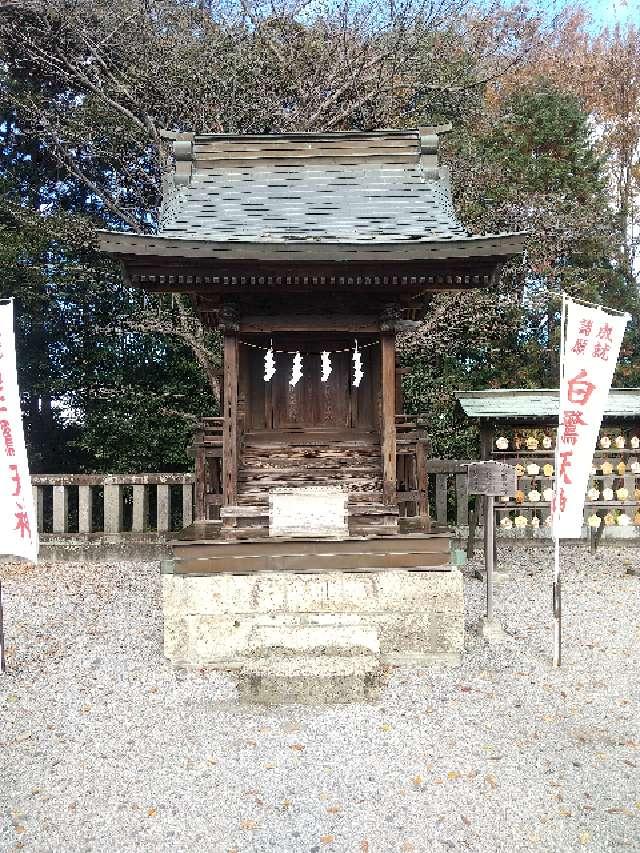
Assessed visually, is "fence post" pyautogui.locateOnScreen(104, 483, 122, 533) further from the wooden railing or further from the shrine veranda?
the shrine veranda

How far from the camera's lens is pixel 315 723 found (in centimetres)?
434

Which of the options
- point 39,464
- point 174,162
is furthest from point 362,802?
point 39,464

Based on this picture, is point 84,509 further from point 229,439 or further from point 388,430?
point 388,430

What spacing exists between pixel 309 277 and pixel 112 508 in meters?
5.79

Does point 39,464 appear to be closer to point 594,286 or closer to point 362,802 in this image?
point 362,802

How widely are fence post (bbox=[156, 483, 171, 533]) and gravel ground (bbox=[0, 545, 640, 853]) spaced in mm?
3641

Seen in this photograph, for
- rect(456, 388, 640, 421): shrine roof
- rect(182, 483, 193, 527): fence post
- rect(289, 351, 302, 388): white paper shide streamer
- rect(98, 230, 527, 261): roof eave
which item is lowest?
rect(182, 483, 193, 527): fence post

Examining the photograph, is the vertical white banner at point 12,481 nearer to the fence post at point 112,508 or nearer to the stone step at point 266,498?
the stone step at point 266,498

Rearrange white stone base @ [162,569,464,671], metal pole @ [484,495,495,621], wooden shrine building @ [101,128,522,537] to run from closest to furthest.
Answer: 1. white stone base @ [162,569,464,671]
2. wooden shrine building @ [101,128,522,537]
3. metal pole @ [484,495,495,621]

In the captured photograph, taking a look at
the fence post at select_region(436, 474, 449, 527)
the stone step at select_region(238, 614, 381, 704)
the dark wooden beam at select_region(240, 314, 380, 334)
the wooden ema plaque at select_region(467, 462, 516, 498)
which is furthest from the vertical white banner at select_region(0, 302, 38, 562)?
the fence post at select_region(436, 474, 449, 527)

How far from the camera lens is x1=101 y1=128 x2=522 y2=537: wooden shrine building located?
5.76m

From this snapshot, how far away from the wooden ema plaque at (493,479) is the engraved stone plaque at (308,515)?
1362mm

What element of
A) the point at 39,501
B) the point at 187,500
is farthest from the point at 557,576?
the point at 39,501

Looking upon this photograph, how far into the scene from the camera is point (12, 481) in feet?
16.9
